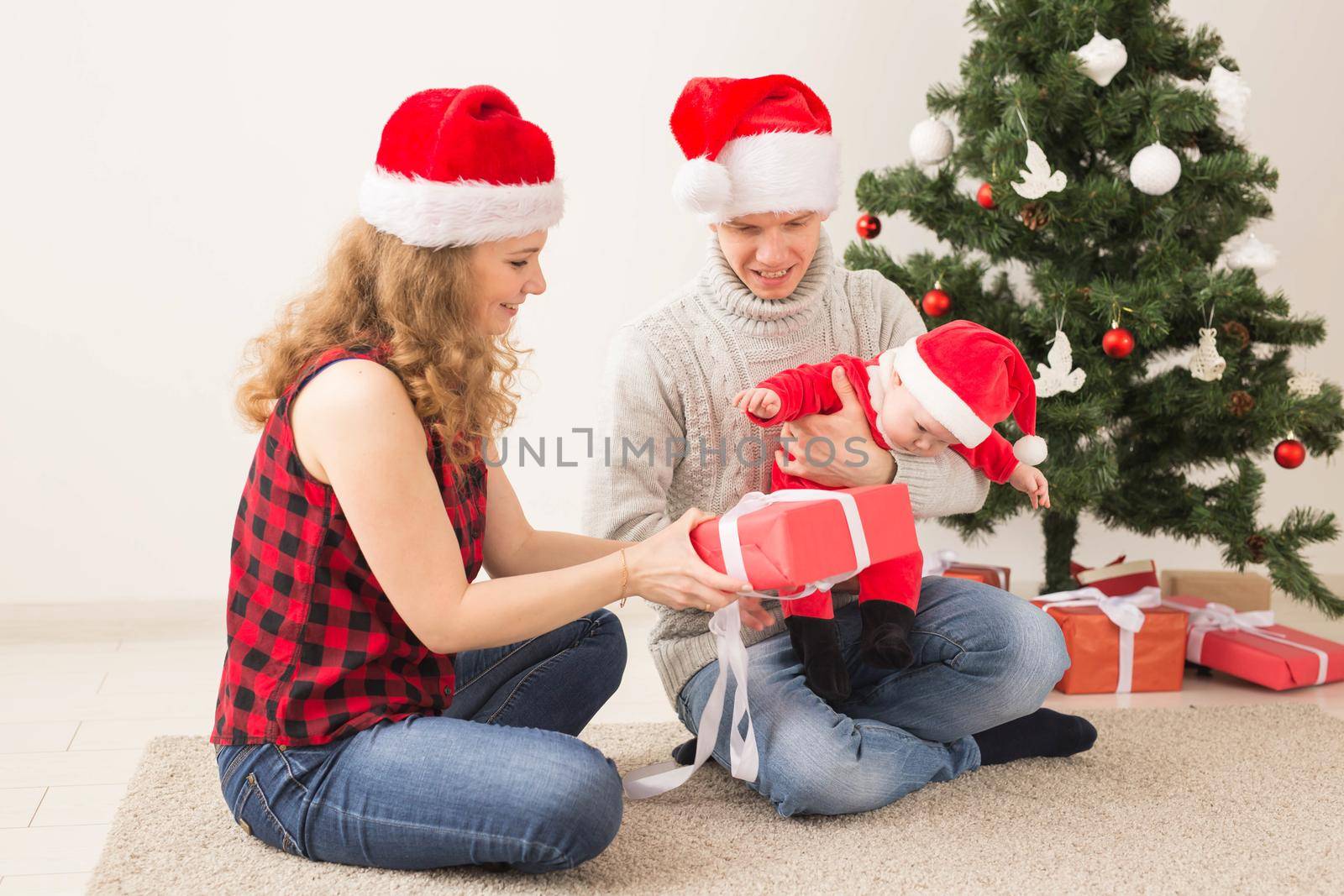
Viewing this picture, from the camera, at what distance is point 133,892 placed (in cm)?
150

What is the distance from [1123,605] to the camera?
244 centimetres

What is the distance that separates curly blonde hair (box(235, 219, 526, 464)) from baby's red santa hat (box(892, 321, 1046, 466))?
1.96ft

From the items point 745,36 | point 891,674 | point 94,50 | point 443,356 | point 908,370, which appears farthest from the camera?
point 745,36

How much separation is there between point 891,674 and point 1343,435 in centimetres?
160

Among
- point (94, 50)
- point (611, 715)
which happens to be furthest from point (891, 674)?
point (94, 50)

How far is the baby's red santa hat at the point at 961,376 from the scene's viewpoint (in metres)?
1.67

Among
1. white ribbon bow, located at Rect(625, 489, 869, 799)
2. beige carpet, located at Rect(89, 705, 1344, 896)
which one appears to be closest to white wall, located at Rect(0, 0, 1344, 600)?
beige carpet, located at Rect(89, 705, 1344, 896)

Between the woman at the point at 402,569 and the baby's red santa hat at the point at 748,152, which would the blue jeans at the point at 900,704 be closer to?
the woman at the point at 402,569

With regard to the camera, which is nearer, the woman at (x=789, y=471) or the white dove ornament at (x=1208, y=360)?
the woman at (x=789, y=471)

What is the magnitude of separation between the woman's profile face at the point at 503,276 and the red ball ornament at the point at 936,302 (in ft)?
3.68

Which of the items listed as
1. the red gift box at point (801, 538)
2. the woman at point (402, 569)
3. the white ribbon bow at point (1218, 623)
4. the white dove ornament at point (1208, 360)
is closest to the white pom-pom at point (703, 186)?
the woman at point (402, 569)

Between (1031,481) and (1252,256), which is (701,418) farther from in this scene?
(1252,256)

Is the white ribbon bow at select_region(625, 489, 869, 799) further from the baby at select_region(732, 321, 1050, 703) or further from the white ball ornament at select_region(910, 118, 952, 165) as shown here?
the white ball ornament at select_region(910, 118, 952, 165)

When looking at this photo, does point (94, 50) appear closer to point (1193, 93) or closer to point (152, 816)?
point (152, 816)
